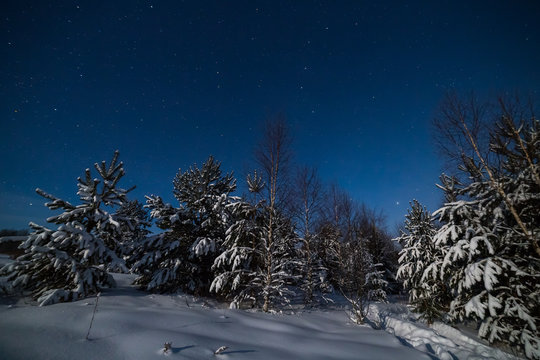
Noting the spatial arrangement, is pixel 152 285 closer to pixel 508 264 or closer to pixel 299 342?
pixel 299 342

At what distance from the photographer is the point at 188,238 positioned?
9.87 metres

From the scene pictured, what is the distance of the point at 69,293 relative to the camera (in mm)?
5723

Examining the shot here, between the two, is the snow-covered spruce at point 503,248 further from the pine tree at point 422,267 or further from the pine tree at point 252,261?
→ the pine tree at point 252,261

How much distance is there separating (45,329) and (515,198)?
40.8ft

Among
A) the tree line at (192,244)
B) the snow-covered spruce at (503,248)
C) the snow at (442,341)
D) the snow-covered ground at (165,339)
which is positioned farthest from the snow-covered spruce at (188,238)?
the snow-covered spruce at (503,248)

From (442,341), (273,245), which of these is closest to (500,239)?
(442,341)

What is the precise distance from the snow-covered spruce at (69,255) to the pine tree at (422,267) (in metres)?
12.1

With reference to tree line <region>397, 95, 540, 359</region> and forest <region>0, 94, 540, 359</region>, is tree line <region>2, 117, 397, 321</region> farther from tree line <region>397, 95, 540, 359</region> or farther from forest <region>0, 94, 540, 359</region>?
tree line <region>397, 95, 540, 359</region>

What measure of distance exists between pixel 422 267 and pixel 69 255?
15.3m

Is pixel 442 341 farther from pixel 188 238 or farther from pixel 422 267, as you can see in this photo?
pixel 188 238

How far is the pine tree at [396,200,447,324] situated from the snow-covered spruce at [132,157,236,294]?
9449 millimetres

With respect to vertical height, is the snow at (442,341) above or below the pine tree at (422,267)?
below

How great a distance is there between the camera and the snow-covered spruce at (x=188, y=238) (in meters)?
8.80

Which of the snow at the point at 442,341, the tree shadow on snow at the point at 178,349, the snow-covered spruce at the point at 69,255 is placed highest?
the snow-covered spruce at the point at 69,255
